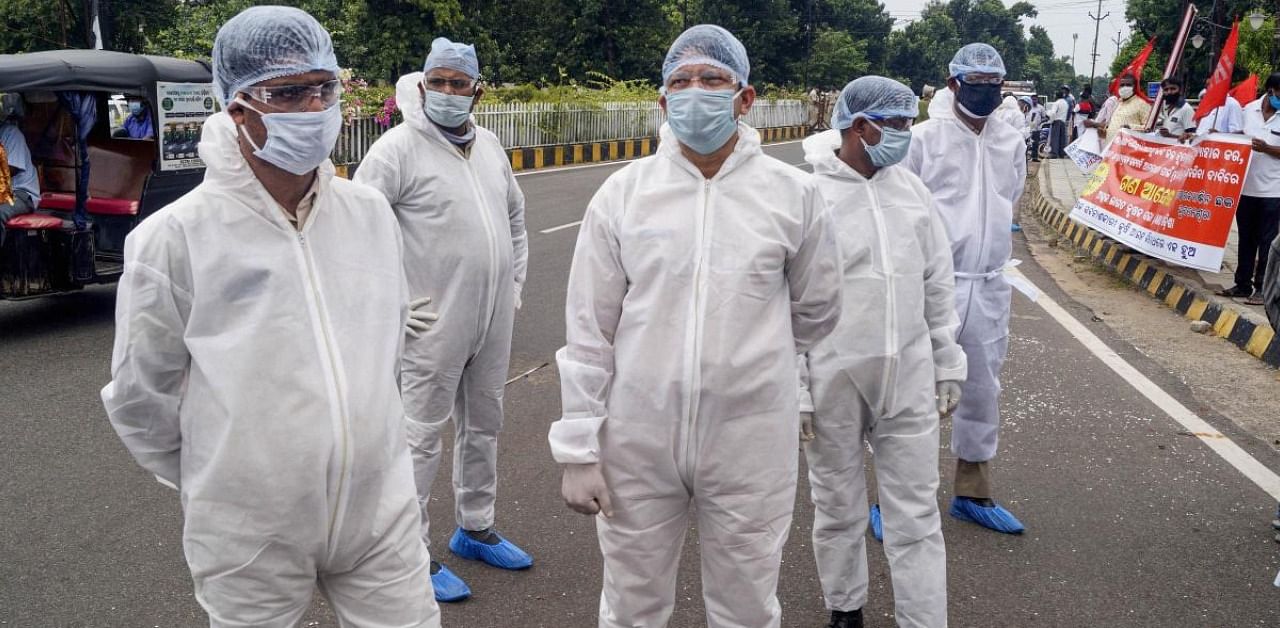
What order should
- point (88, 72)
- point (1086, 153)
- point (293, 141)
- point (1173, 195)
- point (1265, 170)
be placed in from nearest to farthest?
point (293, 141)
point (88, 72)
point (1265, 170)
point (1173, 195)
point (1086, 153)

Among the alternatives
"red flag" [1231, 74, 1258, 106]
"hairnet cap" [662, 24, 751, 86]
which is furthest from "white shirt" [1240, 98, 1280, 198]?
"hairnet cap" [662, 24, 751, 86]

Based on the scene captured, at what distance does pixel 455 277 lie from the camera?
12.6ft

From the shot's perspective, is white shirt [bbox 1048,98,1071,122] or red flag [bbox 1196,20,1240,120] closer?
red flag [bbox 1196,20,1240,120]

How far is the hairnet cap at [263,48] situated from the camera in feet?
7.21

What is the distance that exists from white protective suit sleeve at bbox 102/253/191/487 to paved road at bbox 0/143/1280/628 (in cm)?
162

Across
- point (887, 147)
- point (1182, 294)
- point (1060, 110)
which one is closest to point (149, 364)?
point (887, 147)

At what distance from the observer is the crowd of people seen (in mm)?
2139

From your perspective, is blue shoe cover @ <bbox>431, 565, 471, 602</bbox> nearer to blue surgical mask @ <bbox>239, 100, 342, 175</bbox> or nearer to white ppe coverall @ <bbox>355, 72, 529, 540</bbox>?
white ppe coverall @ <bbox>355, 72, 529, 540</bbox>

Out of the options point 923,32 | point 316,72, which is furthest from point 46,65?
point 923,32

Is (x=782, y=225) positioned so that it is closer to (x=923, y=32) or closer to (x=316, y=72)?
(x=316, y=72)

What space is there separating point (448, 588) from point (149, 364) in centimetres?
191

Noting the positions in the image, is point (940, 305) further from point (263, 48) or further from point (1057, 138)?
point (1057, 138)

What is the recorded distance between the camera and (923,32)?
8312 cm

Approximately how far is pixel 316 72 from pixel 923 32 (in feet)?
283
